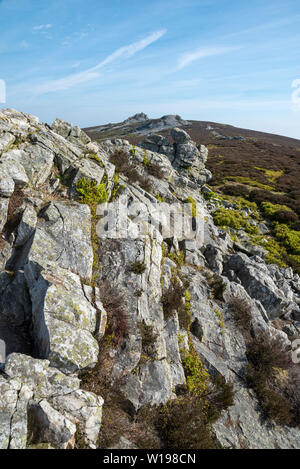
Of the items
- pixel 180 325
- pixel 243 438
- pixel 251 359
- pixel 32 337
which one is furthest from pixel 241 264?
pixel 32 337

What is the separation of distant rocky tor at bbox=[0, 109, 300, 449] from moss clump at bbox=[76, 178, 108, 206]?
0.06 m

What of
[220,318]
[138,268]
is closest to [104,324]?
[138,268]

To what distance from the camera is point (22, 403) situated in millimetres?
4820

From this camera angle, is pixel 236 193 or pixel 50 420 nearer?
pixel 50 420

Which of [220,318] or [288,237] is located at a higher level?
[288,237]

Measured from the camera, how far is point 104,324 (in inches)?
276

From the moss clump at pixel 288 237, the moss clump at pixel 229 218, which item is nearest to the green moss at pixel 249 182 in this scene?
the moss clump at pixel 288 237

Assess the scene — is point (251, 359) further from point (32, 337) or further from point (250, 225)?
point (250, 225)

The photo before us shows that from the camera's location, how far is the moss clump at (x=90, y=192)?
11.0 metres

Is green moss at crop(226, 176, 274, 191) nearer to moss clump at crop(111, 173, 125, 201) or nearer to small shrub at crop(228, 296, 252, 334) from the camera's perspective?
small shrub at crop(228, 296, 252, 334)

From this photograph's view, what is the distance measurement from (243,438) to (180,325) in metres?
4.02

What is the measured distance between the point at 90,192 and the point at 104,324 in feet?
21.5

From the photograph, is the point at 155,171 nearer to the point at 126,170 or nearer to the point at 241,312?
the point at 126,170
